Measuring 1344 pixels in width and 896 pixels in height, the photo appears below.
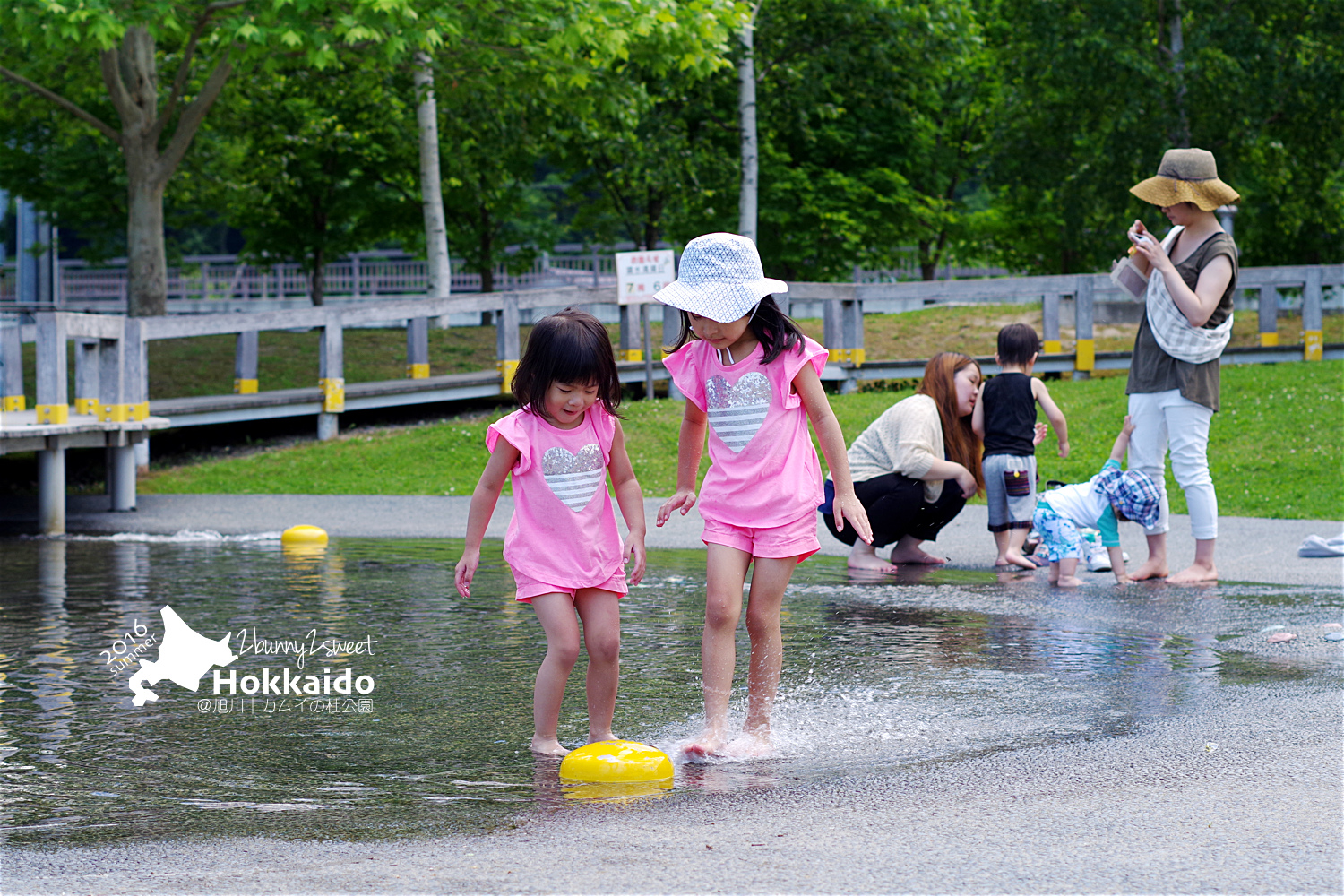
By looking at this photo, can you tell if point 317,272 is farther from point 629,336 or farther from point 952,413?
point 952,413

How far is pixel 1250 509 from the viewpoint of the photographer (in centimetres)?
1073

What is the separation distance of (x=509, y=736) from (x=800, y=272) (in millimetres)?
26548

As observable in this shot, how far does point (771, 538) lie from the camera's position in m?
4.42

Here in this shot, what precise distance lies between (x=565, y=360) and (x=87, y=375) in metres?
9.15

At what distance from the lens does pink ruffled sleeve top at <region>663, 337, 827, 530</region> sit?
4426mm

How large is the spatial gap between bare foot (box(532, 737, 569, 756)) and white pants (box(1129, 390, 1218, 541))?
436cm

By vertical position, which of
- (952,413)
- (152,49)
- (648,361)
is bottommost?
(952,413)

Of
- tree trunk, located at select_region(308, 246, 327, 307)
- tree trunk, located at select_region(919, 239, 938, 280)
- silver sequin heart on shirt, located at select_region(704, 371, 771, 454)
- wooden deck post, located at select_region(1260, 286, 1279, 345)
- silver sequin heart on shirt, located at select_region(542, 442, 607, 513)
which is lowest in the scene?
silver sequin heart on shirt, located at select_region(542, 442, 607, 513)

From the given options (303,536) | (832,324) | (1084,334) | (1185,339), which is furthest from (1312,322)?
(303,536)

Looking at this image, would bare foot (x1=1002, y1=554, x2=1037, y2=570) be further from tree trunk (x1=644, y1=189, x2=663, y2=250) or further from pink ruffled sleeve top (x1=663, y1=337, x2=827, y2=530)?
tree trunk (x1=644, y1=189, x2=663, y2=250)

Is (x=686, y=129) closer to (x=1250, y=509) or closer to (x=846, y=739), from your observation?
(x=1250, y=509)

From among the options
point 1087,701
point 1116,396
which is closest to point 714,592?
point 1087,701

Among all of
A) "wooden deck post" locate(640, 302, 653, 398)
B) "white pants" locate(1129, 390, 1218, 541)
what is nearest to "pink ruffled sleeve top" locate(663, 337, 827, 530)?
"white pants" locate(1129, 390, 1218, 541)

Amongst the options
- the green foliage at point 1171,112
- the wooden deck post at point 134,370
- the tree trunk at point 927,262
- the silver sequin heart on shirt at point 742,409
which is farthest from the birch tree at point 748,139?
the silver sequin heart on shirt at point 742,409
